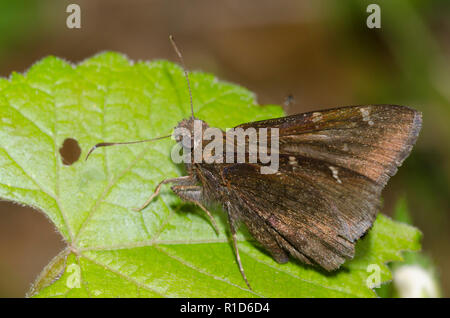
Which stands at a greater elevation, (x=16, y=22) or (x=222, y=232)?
(x=16, y=22)

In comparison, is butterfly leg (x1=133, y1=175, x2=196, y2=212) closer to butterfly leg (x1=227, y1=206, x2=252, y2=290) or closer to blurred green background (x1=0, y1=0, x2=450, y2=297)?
butterfly leg (x1=227, y1=206, x2=252, y2=290)

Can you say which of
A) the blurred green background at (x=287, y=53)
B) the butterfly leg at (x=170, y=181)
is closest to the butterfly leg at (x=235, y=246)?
the butterfly leg at (x=170, y=181)

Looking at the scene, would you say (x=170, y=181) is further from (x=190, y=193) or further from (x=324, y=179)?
(x=324, y=179)

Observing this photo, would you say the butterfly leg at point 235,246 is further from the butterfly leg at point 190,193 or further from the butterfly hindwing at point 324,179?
the butterfly leg at point 190,193
